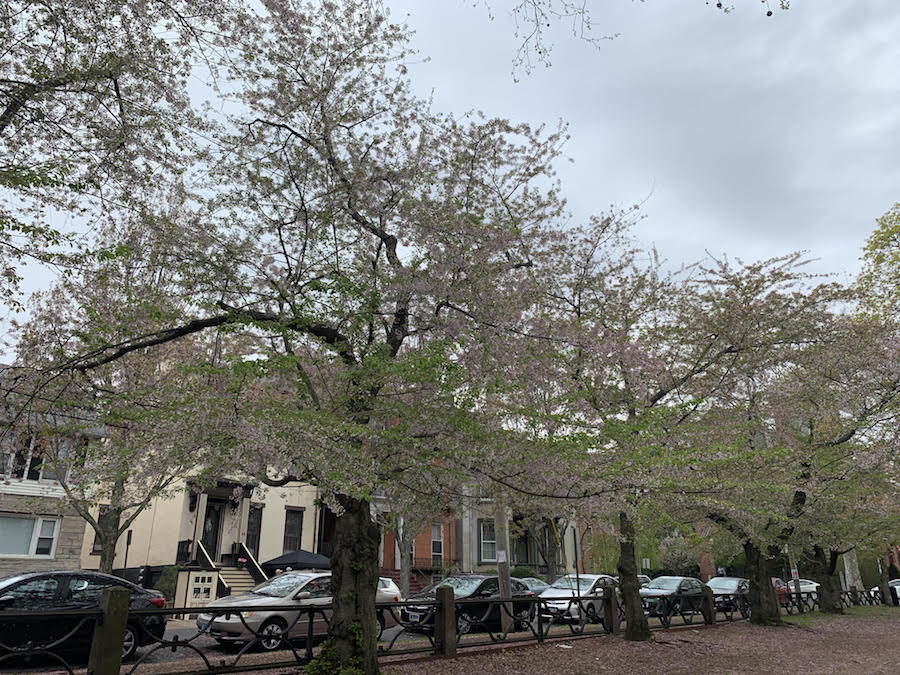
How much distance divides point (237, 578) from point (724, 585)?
2055 centimetres

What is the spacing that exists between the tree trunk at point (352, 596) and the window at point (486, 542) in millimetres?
24752

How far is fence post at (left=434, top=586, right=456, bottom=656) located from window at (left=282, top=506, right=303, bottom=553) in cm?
1808

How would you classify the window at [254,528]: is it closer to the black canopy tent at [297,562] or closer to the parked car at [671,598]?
the black canopy tent at [297,562]

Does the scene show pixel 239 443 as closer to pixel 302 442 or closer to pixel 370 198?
pixel 302 442

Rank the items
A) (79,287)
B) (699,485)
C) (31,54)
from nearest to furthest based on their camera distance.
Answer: (31,54) → (699,485) → (79,287)

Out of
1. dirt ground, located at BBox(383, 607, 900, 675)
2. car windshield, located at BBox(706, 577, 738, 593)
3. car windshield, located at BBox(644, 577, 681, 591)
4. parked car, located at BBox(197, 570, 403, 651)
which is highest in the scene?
parked car, located at BBox(197, 570, 403, 651)

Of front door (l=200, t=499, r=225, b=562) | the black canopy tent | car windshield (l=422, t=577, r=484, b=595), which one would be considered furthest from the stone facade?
car windshield (l=422, t=577, r=484, b=595)

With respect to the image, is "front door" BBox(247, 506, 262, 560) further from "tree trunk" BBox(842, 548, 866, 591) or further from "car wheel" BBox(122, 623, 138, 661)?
"tree trunk" BBox(842, 548, 866, 591)

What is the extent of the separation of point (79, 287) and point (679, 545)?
1488 inches

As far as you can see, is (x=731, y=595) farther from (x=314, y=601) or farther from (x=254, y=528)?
(x=254, y=528)

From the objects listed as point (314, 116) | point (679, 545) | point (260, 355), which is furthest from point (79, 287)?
point (679, 545)

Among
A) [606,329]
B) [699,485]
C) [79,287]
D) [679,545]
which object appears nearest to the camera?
[699,485]

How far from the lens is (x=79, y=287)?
54.5ft

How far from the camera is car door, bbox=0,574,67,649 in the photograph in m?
9.55
